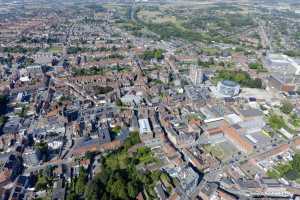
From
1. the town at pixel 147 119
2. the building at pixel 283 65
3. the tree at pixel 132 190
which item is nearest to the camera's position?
the tree at pixel 132 190

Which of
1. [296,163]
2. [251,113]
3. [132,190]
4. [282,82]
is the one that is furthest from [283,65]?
[132,190]

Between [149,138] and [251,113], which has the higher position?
[251,113]

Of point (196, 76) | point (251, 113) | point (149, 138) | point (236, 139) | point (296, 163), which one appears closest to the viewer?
point (296, 163)

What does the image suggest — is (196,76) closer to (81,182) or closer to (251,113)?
(251,113)

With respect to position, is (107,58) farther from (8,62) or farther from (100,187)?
(100,187)

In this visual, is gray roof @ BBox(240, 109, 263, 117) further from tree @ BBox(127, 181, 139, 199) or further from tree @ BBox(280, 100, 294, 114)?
tree @ BBox(127, 181, 139, 199)

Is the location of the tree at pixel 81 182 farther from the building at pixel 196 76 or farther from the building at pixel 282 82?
the building at pixel 282 82

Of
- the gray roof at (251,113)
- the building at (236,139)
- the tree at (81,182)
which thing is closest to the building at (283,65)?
the gray roof at (251,113)

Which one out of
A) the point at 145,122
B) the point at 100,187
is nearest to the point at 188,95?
the point at 145,122

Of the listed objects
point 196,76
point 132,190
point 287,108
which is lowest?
point 132,190
